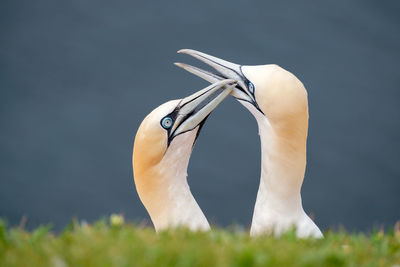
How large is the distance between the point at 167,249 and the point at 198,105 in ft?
10.3

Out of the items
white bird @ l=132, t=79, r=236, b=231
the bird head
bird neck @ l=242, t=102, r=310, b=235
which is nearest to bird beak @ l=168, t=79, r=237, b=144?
white bird @ l=132, t=79, r=236, b=231

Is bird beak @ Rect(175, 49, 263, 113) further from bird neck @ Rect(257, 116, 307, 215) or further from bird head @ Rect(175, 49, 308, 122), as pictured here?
bird neck @ Rect(257, 116, 307, 215)

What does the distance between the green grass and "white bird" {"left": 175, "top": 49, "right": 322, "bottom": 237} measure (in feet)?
4.74

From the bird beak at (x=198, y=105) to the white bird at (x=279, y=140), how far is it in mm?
177

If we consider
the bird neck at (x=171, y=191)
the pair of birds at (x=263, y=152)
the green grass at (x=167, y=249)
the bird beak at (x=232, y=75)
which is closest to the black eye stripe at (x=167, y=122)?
the pair of birds at (x=263, y=152)

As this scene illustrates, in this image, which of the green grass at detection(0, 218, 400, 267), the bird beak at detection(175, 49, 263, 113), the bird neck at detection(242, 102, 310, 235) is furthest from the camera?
the bird beak at detection(175, 49, 263, 113)

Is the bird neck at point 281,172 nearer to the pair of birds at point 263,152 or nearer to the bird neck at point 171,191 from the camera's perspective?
the pair of birds at point 263,152

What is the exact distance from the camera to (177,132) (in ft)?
21.0

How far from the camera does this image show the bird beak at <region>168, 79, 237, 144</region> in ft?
21.3

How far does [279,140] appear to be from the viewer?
20.5 feet

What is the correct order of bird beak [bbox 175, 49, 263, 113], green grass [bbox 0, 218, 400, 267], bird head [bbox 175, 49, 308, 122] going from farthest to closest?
bird beak [bbox 175, 49, 263, 113] → bird head [bbox 175, 49, 308, 122] → green grass [bbox 0, 218, 400, 267]

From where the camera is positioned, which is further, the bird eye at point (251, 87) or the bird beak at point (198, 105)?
the bird beak at point (198, 105)

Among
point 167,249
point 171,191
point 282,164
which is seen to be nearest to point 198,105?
point 171,191

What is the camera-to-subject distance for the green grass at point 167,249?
354 centimetres
